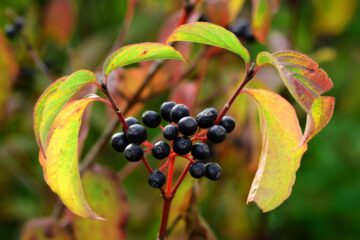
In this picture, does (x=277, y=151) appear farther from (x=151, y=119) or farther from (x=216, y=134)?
(x=151, y=119)

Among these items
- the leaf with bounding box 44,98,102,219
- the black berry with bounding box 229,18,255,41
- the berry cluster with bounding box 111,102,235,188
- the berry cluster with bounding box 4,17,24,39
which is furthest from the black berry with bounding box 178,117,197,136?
the berry cluster with bounding box 4,17,24,39

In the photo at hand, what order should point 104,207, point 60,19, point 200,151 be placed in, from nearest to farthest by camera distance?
point 200,151, point 104,207, point 60,19

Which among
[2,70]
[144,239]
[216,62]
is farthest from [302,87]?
[144,239]

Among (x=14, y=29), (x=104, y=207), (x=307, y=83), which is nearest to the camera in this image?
(x=307, y=83)

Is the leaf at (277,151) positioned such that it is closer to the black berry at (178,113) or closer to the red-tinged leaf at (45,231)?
the black berry at (178,113)

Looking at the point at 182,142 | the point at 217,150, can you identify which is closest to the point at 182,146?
the point at 182,142

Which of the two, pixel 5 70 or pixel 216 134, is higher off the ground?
pixel 216 134

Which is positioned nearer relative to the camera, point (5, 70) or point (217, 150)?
point (5, 70)

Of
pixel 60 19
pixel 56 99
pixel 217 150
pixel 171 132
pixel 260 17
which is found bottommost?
pixel 217 150
